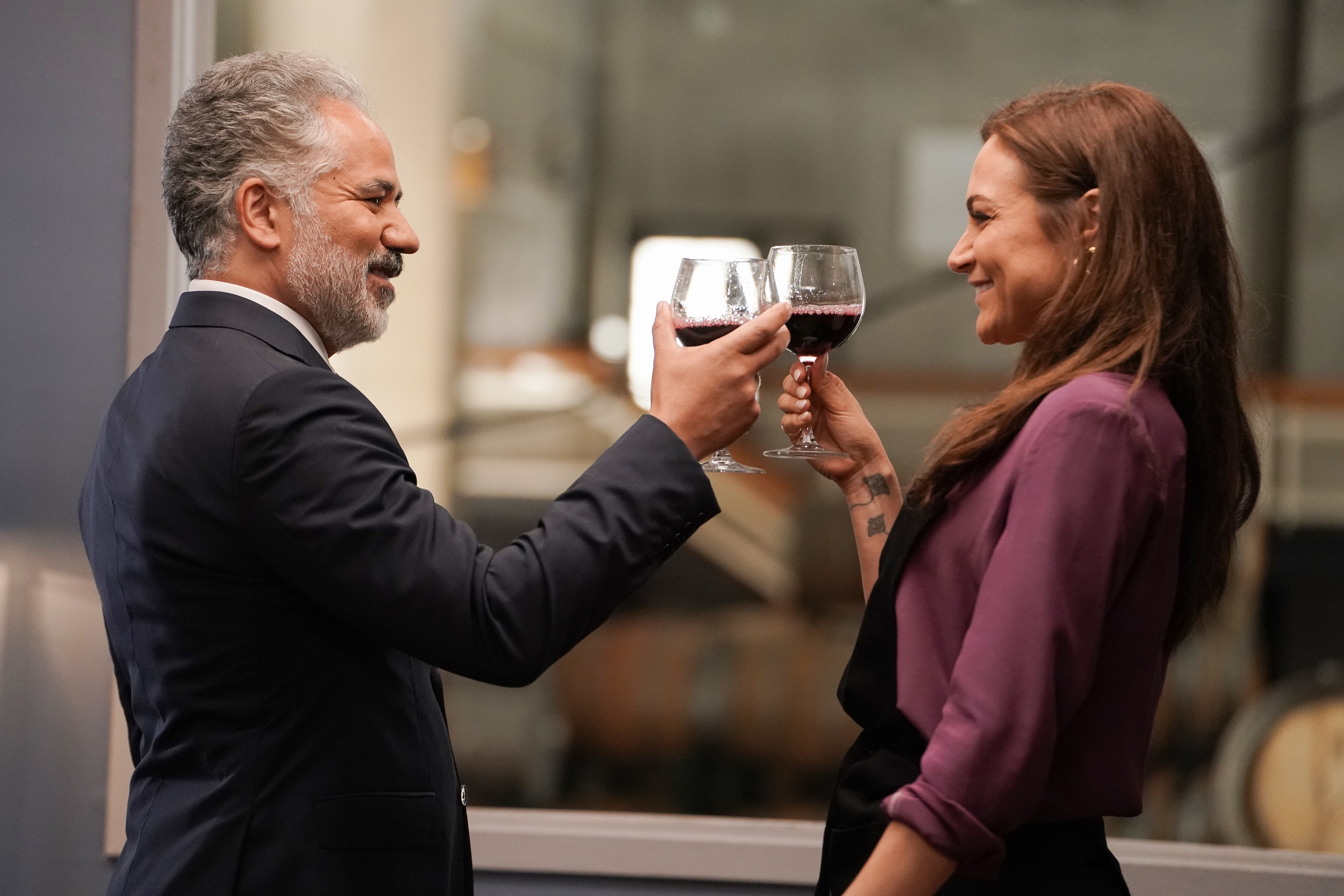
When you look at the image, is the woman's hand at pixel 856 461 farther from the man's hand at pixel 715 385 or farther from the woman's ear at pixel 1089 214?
the woman's ear at pixel 1089 214

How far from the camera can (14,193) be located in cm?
202

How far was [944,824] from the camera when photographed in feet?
3.03

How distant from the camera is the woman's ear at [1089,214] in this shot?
1070 millimetres

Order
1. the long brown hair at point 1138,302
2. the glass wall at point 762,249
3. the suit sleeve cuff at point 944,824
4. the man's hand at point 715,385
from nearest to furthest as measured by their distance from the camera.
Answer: the suit sleeve cuff at point 944,824, the long brown hair at point 1138,302, the man's hand at point 715,385, the glass wall at point 762,249

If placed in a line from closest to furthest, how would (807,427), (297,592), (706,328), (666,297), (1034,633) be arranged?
(1034,633) → (297,592) → (706,328) → (807,427) → (666,297)

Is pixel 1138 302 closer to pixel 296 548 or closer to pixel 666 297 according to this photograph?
pixel 296 548

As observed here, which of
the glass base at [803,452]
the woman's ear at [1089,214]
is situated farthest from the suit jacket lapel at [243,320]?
the woman's ear at [1089,214]

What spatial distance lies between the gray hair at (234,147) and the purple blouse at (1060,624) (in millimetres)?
763

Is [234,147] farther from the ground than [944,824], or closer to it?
farther from the ground

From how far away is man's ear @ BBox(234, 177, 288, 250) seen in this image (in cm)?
121

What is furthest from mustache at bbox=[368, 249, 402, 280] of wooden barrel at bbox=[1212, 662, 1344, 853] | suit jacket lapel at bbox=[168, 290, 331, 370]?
wooden barrel at bbox=[1212, 662, 1344, 853]

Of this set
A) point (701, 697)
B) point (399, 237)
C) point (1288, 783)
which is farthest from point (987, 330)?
point (701, 697)

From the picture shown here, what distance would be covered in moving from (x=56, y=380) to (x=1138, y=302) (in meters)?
1.78

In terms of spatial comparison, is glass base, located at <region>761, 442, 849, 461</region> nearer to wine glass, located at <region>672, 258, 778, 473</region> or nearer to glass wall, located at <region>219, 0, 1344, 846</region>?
wine glass, located at <region>672, 258, 778, 473</region>
